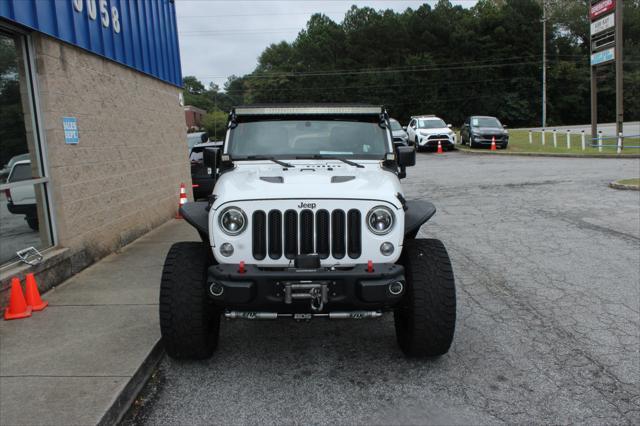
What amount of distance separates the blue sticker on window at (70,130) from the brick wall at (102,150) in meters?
0.07

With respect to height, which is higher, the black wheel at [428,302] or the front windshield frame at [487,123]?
the front windshield frame at [487,123]

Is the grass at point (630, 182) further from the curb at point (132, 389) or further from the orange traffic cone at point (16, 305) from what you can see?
the orange traffic cone at point (16, 305)

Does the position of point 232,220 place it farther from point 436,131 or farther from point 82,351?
point 436,131

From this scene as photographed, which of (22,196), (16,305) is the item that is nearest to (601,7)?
(22,196)

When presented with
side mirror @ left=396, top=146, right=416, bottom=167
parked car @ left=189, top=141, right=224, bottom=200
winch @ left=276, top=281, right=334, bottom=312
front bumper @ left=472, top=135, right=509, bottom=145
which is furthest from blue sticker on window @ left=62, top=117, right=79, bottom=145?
front bumper @ left=472, top=135, right=509, bottom=145

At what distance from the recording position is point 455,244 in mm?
7918

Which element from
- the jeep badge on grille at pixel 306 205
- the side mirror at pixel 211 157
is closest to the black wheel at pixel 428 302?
the jeep badge on grille at pixel 306 205

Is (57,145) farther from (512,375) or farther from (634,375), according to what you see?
(634,375)

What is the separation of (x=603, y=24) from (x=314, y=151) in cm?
2405

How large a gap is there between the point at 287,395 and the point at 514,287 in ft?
10.6

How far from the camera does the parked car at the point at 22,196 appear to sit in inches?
227

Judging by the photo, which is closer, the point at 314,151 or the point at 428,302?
the point at 428,302

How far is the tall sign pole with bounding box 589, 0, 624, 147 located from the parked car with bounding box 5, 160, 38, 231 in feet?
75.1

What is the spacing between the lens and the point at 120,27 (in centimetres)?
835
